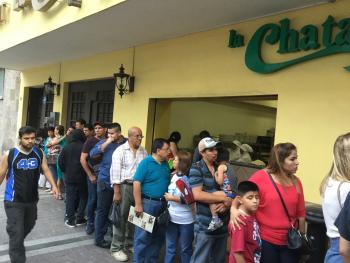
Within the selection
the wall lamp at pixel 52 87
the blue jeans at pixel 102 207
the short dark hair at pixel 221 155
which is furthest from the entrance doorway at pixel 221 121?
the wall lamp at pixel 52 87

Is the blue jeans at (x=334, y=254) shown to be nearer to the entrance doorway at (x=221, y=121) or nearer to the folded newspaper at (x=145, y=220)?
the folded newspaper at (x=145, y=220)

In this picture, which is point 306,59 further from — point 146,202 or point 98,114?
point 98,114

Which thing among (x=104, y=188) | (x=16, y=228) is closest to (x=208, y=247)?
(x=16, y=228)

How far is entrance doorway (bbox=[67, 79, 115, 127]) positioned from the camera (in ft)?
29.9

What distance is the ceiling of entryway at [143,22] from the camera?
490 centimetres

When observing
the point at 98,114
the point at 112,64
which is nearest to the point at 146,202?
the point at 112,64

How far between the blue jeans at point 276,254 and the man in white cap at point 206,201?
0.63 meters

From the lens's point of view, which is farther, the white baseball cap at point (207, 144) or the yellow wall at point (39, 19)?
the yellow wall at point (39, 19)

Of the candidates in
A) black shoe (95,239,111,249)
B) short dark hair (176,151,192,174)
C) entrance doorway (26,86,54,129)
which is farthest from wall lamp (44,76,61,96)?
short dark hair (176,151,192,174)

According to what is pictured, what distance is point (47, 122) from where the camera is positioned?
11.0 m

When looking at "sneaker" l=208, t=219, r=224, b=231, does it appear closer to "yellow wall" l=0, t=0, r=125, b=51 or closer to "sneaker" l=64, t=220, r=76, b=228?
"yellow wall" l=0, t=0, r=125, b=51

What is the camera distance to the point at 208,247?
3.61 meters

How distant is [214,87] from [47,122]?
6.69 m

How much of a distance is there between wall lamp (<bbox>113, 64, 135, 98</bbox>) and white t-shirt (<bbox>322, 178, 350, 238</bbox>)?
5730mm
